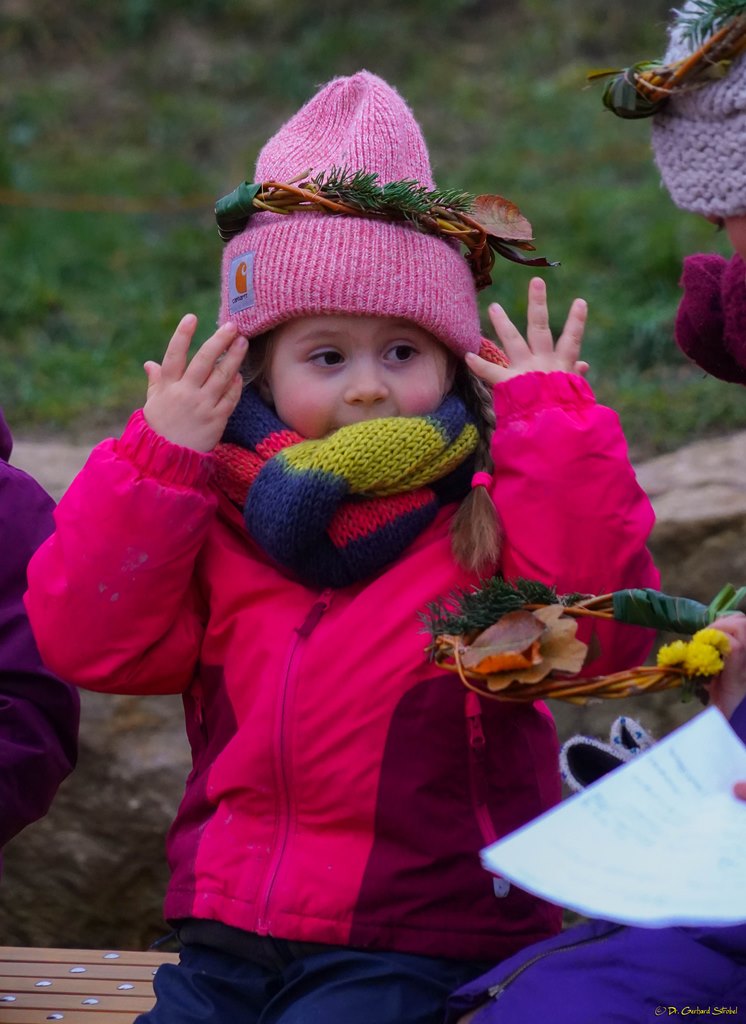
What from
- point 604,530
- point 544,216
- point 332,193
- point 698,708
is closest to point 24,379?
point 544,216

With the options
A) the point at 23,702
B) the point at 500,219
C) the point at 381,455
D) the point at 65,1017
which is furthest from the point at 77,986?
the point at 500,219

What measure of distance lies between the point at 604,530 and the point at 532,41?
20.6ft

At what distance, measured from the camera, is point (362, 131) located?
2387 millimetres

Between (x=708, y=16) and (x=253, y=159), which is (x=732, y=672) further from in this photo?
(x=253, y=159)

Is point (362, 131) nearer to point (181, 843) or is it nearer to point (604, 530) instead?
point (604, 530)

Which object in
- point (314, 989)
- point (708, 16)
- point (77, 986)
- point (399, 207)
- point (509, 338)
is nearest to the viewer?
point (708, 16)

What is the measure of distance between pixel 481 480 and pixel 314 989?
780 mm

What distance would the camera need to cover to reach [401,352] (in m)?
2.34

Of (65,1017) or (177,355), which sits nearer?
(177,355)

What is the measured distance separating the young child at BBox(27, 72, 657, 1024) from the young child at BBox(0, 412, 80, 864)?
10.2 inches

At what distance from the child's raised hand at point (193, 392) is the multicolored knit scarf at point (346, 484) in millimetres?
92

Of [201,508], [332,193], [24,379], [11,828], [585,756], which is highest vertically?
[332,193]

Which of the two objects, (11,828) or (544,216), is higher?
(11,828)

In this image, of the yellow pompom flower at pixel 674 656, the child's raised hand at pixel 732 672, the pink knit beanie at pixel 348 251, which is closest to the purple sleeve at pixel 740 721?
the child's raised hand at pixel 732 672
